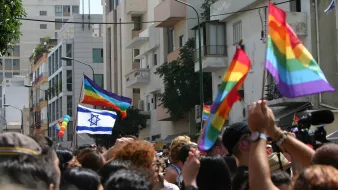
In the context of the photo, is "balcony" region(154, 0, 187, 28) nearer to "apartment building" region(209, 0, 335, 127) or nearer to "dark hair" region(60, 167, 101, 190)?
"apartment building" region(209, 0, 335, 127)

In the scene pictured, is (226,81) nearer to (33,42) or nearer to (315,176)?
(315,176)

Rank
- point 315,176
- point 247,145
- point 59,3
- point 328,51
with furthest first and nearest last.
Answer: point 59,3 < point 328,51 < point 247,145 < point 315,176

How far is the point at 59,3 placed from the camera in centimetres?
13150

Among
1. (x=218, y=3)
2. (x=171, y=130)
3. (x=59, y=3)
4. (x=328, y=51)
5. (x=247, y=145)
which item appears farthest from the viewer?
(x=59, y=3)

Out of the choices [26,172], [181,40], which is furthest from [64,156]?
[181,40]

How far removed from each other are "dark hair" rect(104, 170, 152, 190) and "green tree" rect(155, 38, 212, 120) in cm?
3521

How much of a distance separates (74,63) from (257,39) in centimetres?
4601

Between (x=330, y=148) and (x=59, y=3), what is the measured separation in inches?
5062

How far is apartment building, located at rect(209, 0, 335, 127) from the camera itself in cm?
2973

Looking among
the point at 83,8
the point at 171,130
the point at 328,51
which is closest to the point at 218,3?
the point at 328,51

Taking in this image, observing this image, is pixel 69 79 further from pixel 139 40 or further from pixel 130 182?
pixel 130 182

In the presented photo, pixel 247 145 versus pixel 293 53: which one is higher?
pixel 293 53

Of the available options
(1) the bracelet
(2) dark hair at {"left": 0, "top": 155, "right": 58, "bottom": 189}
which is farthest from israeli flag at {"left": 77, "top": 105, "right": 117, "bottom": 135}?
(2) dark hair at {"left": 0, "top": 155, "right": 58, "bottom": 189}

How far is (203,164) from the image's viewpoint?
7223 mm
